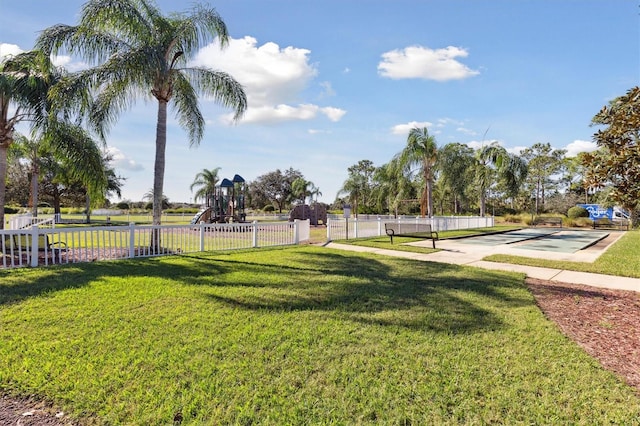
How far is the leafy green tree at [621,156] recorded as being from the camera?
3.77 m

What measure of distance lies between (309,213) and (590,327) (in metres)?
26.0

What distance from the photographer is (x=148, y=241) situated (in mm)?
11352

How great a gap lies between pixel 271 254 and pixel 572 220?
34060mm

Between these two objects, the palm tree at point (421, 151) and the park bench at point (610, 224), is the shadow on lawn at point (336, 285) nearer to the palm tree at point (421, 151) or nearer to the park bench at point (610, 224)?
the palm tree at point (421, 151)

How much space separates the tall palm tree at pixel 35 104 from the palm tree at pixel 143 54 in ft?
2.24

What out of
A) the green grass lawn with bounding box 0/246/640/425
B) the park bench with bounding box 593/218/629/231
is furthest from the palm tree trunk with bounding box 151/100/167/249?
the park bench with bounding box 593/218/629/231

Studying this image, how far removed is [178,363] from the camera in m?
3.24

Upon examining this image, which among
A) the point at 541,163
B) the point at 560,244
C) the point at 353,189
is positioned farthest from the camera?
the point at 541,163

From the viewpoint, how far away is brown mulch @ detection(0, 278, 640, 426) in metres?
2.59

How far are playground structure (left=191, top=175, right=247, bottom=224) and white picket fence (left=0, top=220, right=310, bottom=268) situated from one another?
12593mm

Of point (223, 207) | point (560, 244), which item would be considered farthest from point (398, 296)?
point (223, 207)

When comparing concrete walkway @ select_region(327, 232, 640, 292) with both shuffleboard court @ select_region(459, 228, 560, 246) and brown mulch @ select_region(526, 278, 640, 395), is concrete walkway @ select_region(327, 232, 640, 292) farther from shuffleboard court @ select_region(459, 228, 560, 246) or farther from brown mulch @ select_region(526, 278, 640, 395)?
shuffleboard court @ select_region(459, 228, 560, 246)

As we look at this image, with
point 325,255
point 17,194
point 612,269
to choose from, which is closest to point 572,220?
point 612,269

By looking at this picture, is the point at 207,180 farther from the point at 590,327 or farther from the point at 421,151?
the point at 590,327
